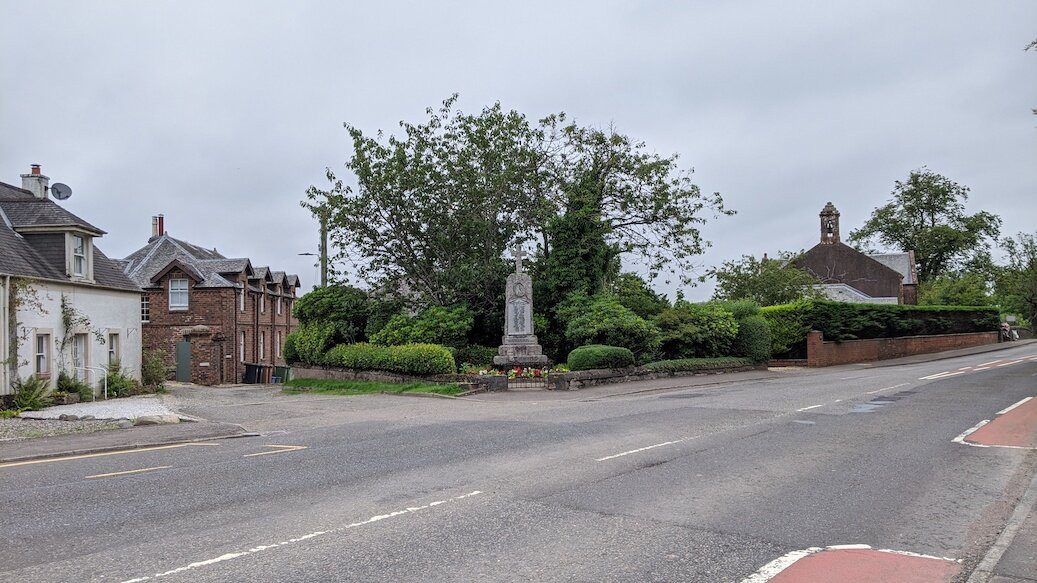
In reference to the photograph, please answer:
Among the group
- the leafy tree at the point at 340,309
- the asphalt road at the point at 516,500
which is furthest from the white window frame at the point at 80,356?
the asphalt road at the point at 516,500

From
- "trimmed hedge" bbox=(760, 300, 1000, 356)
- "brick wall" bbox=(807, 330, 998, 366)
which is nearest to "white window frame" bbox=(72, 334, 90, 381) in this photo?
"trimmed hedge" bbox=(760, 300, 1000, 356)

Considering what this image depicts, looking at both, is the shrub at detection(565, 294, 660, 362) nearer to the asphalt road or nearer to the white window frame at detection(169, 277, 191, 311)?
the asphalt road

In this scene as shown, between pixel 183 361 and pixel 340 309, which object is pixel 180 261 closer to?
pixel 183 361

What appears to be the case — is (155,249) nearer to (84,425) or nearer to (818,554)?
(84,425)

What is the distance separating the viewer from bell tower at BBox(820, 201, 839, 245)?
67562 millimetres

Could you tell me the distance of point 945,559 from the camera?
19.1 ft

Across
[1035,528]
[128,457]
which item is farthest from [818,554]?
[128,457]

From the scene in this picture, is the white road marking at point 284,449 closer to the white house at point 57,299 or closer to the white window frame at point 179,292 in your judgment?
the white house at point 57,299

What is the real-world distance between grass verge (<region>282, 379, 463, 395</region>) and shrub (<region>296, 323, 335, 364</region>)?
1146mm

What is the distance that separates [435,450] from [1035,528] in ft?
23.9

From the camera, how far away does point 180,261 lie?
39.0 metres

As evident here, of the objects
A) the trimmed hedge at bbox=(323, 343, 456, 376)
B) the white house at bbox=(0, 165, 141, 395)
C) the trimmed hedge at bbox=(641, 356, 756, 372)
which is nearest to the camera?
the white house at bbox=(0, 165, 141, 395)

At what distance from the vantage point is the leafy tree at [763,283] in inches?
1710

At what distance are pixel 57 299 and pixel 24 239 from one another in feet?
7.48
